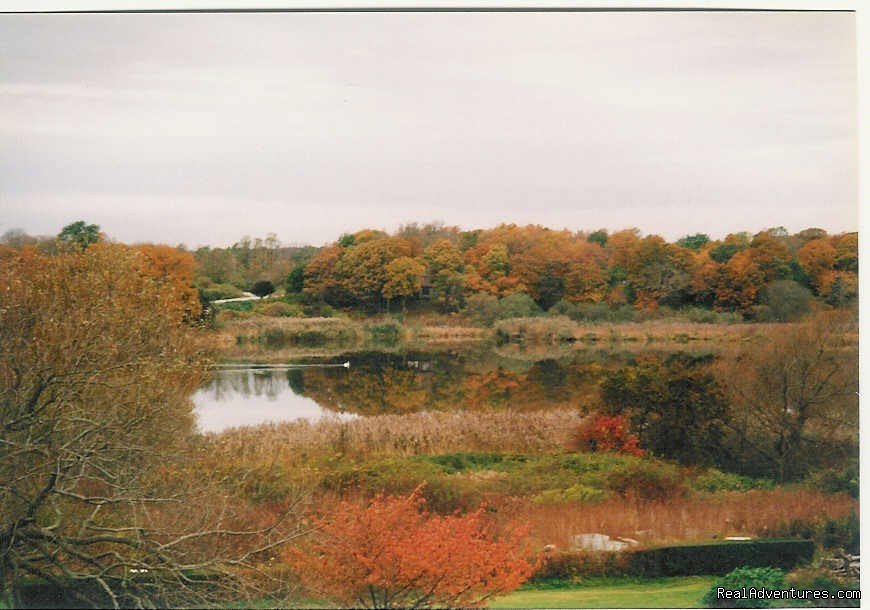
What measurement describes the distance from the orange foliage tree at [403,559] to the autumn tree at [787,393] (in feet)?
8.87

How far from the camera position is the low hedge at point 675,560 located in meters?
9.91

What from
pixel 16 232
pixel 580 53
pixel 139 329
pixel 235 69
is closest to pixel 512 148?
pixel 580 53

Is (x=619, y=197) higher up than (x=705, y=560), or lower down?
higher up

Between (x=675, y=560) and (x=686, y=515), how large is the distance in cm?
49

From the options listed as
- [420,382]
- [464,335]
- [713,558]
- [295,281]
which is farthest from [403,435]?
[713,558]

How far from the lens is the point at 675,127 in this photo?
10.0 m

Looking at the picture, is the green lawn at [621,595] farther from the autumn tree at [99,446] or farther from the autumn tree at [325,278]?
the autumn tree at [325,278]

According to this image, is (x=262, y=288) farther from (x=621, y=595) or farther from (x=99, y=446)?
(x=621, y=595)

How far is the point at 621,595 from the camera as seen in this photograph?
9.71m

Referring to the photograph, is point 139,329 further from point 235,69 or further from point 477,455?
point 477,455

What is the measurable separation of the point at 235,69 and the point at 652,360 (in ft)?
16.3

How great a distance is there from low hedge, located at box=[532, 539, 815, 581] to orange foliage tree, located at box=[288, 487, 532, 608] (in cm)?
49

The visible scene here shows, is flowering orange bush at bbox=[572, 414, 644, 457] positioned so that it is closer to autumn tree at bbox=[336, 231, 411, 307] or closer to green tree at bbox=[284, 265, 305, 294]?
autumn tree at bbox=[336, 231, 411, 307]

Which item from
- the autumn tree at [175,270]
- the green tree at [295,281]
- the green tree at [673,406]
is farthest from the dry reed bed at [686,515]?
the autumn tree at [175,270]
